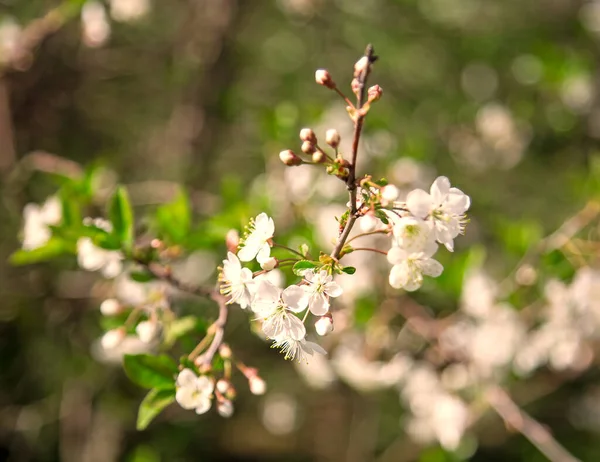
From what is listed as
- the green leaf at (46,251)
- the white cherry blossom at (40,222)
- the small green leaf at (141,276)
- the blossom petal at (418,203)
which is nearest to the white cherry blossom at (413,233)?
the blossom petal at (418,203)

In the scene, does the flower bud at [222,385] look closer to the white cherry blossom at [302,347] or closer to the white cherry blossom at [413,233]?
the white cherry blossom at [302,347]

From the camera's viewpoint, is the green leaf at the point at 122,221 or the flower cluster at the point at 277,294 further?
the green leaf at the point at 122,221

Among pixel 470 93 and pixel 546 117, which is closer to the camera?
pixel 546 117

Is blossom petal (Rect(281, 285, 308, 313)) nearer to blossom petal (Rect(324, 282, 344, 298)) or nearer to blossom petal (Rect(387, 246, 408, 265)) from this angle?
blossom petal (Rect(324, 282, 344, 298))

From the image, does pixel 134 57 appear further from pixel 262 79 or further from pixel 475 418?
pixel 475 418

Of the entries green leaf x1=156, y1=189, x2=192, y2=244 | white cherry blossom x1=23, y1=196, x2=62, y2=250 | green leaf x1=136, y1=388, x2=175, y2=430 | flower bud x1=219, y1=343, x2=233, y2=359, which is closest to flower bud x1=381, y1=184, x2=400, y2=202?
flower bud x1=219, y1=343, x2=233, y2=359

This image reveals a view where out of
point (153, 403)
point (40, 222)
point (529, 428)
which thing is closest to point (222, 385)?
point (153, 403)

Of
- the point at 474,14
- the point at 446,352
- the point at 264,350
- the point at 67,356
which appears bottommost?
the point at 264,350

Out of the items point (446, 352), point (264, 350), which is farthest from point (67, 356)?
point (446, 352)
